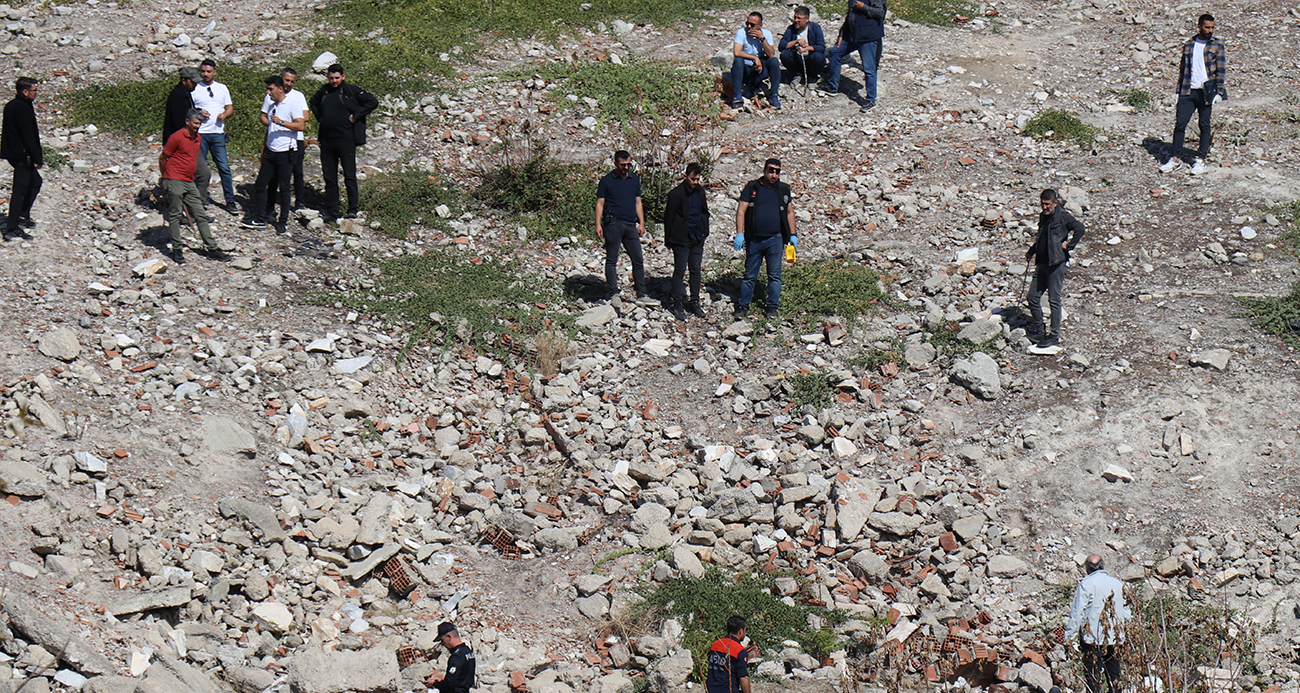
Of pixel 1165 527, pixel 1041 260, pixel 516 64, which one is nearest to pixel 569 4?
pixel 516 64

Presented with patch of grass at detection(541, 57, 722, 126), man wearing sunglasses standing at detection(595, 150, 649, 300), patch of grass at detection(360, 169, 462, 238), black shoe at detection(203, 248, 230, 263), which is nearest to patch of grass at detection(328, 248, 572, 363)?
patch of grass at detection(360, 169, 462, 238)

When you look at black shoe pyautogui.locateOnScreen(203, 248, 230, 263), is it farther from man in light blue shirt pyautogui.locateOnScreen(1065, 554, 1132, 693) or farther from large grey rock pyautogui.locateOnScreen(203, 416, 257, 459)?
man in light blue shirt pyautogui.locateOnScreen(1065, 554, 1132, 693)

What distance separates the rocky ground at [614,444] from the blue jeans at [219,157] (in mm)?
368

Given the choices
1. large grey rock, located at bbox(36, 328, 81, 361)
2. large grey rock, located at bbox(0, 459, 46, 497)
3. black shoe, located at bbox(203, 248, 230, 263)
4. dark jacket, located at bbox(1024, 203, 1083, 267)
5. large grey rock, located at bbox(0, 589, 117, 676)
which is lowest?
large grey rock, located at bbox(0, 589, 117, 676)

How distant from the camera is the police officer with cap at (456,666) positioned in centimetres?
632

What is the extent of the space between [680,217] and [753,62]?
182 inches

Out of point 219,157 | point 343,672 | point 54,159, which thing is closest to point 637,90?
point 219,157

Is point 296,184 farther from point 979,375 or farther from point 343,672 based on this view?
point 979,375

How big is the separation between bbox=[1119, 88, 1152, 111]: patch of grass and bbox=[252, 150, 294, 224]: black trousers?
1029 cm

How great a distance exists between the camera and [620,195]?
10.2 meters

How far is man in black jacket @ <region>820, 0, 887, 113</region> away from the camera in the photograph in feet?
45.9

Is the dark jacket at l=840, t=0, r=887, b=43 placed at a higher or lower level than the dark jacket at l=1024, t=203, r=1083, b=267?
higher

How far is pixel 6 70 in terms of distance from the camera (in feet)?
43.8

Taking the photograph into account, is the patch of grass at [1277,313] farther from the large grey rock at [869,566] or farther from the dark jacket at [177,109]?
the dark jacket at [177,109]
